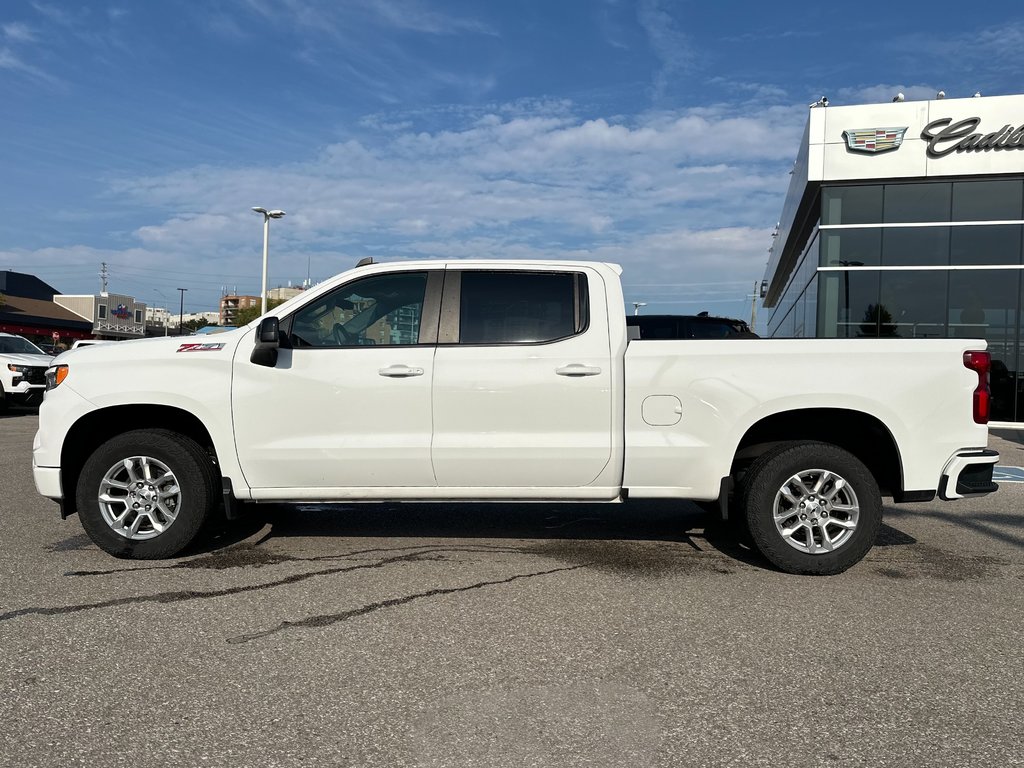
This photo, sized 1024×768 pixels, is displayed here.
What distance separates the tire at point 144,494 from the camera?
17.3ft

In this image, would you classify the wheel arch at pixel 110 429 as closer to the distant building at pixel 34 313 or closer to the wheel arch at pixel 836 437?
the wheel arch at pixel 836 437

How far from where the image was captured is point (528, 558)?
5562mm

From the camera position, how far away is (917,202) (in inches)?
762

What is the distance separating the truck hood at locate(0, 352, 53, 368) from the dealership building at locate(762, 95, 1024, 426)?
18.1 meters

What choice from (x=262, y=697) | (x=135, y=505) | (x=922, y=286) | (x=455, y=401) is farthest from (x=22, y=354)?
(x=922, y=286)

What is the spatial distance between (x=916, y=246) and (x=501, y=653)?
18.8 meters

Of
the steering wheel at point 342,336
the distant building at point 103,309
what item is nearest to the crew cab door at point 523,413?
the steering wheel at point 342,336

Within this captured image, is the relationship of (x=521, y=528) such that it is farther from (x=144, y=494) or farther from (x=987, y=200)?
(x=987, y=200)

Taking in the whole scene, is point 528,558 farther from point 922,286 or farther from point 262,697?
point 922,286

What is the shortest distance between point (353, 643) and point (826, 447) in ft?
10.2

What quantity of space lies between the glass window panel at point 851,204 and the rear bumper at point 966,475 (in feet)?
53.0

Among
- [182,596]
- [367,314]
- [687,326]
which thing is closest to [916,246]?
[687,326]

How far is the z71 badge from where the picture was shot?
534 cm

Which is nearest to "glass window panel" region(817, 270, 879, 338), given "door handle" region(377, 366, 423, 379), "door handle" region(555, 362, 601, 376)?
"door handle" region(555, 362, 601, 376)
